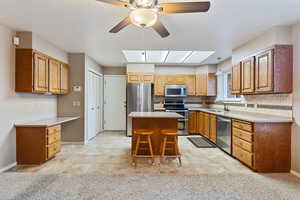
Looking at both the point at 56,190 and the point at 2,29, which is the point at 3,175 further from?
the point at 2,29

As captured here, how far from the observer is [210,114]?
5684mm

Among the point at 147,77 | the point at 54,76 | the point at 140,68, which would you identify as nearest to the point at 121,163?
the point at 54,76

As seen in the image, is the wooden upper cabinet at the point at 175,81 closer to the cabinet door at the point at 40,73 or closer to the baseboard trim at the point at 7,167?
the cabinet door at the point at 40,73

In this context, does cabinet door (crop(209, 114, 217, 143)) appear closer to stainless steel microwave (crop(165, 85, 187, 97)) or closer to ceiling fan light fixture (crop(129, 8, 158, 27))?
stainless steel microwave (crop(165, 85, 187, 97))

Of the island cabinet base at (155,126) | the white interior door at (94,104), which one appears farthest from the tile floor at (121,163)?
the white interior door at (94,104)

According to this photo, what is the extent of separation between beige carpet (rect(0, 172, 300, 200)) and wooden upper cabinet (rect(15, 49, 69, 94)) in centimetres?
152

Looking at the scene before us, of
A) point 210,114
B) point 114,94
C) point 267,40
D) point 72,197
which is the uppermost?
point 267,40

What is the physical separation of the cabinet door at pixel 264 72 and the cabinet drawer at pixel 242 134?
820mm

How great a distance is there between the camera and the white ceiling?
2.72 m

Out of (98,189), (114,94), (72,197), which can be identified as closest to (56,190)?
(72,197)

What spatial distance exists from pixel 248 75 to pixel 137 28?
2411mm

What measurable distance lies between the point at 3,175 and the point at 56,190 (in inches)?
45.4

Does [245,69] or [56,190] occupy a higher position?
[245,69]

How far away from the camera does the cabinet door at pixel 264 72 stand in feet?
11.4
